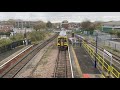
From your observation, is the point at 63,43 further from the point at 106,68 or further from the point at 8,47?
the point at 106,68

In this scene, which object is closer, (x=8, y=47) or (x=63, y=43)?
(x=8, y=47)

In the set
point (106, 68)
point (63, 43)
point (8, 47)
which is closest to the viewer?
point (106, 68)

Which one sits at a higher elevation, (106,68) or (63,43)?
(63,43)

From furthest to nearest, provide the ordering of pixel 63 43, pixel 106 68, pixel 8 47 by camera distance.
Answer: pixel 63 43 → pixel 8 47 → pixel 106 68

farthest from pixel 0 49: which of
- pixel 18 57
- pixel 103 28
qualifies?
pixel 103 28

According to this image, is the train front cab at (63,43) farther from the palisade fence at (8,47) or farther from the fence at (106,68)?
the fence at (106,68)

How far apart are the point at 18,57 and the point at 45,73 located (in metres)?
5.85

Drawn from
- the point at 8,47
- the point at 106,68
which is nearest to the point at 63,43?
the point at 8,47

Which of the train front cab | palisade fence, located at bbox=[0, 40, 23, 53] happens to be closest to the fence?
Result: the train front cab

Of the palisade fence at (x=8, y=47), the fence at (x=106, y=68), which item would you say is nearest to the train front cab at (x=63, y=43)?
the palisade fence at (x=8, y=47)

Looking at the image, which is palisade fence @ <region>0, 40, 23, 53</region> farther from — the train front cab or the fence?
the fence
